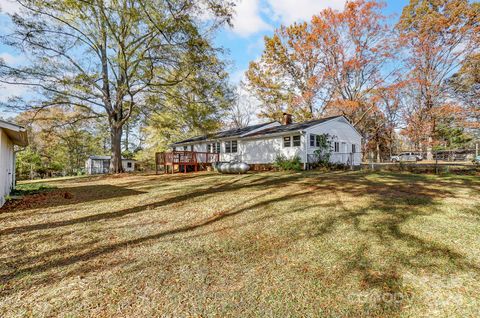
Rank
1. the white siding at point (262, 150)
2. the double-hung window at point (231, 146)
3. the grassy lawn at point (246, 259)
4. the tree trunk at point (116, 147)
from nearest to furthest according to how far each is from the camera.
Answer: the grassy lawn at point (246, 259) < the white siding at point (262, 150) < the tree trunk at point (116, 147) < the double-hung window at point (231, 146)

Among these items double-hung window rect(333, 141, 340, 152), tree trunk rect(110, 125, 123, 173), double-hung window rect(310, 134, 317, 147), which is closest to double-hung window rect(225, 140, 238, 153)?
double-hung window rect(310, 134, 317, 147)

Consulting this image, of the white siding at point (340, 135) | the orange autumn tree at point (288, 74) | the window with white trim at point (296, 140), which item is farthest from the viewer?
the orange autumn tree at point (288, 74)

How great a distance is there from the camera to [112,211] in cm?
568

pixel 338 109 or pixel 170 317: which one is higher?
pixel 338 109

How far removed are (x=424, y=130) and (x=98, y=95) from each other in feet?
96.9

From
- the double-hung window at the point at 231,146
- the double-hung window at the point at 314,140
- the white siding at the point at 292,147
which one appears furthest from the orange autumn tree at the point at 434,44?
the double-hung window at the point at 231,146

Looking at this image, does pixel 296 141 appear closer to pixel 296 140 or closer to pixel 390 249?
pixel 296 140

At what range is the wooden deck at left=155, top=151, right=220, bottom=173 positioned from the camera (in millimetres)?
15586

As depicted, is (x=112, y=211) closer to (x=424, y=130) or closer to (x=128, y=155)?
(x=424, y=130)

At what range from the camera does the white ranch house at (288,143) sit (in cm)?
1525

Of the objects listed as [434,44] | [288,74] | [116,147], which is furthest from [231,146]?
[434,44]

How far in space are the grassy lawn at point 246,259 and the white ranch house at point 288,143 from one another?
372 inches

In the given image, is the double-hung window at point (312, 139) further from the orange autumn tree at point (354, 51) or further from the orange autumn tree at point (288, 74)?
the orange autumn tree at point (288, 74)

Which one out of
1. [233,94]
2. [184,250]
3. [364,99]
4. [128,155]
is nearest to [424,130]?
[364,99]
